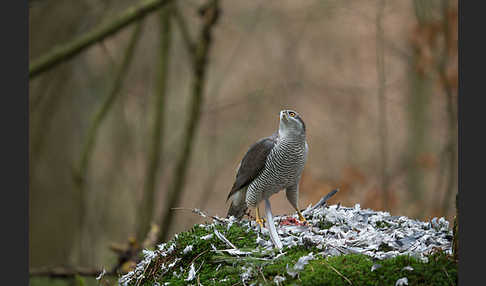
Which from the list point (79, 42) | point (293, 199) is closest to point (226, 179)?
point (79, 42)

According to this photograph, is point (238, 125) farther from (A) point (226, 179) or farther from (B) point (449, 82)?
(B) point (449, 82)

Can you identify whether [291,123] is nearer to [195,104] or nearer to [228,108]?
[195,104]

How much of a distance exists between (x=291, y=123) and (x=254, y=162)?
39 cm

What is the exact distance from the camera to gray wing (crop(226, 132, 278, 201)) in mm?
2805

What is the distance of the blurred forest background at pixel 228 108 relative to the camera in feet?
17.3

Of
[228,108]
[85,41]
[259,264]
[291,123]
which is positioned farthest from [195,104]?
[259,264]

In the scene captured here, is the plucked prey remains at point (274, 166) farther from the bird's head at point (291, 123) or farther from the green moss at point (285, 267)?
the green moss at point (285, 267)

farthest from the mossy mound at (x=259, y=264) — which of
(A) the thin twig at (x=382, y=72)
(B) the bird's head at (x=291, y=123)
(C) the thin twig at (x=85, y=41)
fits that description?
(A) the thin twig at (x=382, y=72)

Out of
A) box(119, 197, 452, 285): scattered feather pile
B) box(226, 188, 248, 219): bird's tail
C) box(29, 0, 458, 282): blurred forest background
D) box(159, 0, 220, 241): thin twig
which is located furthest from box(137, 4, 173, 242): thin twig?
box(119, 197, 452, 285): scattered feather pile

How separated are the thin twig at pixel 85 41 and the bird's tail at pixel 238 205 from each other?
1874mm

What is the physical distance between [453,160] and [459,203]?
3.54 m

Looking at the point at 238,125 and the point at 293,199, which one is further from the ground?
the point at 293,199

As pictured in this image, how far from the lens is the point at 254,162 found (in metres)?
2.83

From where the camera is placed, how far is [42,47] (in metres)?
6.30
